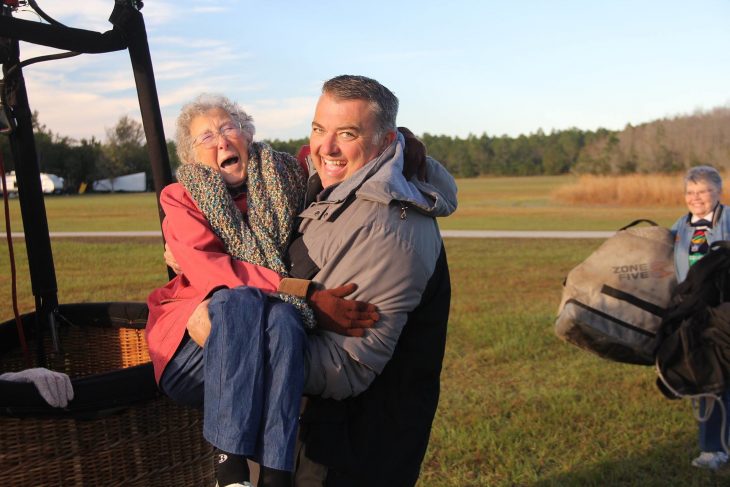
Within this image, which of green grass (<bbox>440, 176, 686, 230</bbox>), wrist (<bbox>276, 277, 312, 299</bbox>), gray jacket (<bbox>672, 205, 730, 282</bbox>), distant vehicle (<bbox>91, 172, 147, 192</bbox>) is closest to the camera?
wrist (<bbox>276, 277, 312, 299</bbox>)

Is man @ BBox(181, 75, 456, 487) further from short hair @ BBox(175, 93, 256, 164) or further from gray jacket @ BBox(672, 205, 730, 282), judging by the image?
gray jacket @ BBox(672, 205, 730, 282)

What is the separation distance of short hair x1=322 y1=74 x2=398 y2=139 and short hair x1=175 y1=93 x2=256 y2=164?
0.41m

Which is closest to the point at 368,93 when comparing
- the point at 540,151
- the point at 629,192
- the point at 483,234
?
the point at 483,234

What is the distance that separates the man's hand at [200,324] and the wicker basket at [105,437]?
9.4 inches

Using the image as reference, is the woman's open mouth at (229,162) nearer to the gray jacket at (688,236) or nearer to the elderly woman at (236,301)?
the elderly woman at (236,301)

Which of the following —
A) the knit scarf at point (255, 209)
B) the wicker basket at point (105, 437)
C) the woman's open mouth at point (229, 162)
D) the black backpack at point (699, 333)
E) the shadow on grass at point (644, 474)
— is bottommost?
the shadow on grass at point (644, 474)

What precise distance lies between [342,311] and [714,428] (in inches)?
129

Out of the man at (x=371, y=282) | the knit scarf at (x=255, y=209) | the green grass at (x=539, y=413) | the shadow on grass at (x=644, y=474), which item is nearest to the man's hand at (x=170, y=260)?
the knit scarf at (x=255, y=209)

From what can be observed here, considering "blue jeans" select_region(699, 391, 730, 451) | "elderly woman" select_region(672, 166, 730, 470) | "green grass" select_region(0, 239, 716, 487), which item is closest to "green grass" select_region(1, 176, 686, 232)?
"green grass" select_region(0, 239, 716, 487)

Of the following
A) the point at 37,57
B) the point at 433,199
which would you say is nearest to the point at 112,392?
the point at 433,199

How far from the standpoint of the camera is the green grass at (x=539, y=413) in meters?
4.50

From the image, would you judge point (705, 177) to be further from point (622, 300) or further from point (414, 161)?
point (414, 161)

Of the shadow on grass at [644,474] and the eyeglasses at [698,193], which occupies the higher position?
the eyeglasses at [698,193]

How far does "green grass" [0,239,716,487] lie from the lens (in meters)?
4.50
